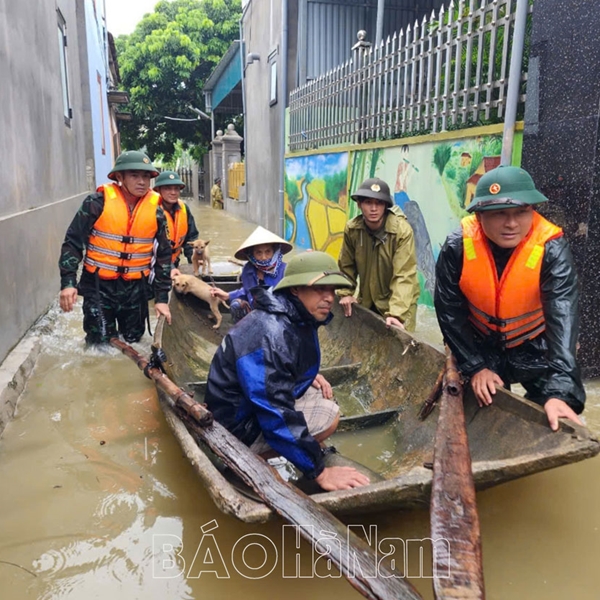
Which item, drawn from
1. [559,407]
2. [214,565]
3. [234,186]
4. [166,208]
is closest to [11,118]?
[166,208]

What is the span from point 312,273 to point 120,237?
2.68 meters

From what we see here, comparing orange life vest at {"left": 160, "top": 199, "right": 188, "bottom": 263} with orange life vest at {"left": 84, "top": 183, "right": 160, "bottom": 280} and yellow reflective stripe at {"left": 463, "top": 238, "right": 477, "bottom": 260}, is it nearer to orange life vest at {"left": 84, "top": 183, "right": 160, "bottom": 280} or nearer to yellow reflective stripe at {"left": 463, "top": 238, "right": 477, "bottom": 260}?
orange life vest at {"left": 84, "top": 183, "right": 160, "bottom": 280}

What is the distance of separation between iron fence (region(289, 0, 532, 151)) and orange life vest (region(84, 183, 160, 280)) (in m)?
3.34

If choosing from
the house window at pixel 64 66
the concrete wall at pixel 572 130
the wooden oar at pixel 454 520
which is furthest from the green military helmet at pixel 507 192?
the house window at pixel 64 66

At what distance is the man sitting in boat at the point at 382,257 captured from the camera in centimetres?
439

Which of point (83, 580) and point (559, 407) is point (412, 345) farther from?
point (83, 580)

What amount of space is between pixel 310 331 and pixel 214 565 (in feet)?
3.83

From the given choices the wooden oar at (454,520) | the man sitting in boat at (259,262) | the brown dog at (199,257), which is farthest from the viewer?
the brown dog at (199,257)

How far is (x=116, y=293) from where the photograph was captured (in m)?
4.98

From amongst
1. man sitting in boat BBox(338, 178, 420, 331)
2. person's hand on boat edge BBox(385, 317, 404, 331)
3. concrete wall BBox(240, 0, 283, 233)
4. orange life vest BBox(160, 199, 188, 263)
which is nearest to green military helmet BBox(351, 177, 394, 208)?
man sitting in boat BBox(338, 178, 420, 331)

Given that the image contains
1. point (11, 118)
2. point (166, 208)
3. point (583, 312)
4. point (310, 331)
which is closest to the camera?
point (310, 331)

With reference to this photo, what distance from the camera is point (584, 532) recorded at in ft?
9.27

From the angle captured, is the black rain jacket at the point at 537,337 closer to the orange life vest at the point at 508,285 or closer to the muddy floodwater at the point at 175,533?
the orange life vest at the point at 508,285

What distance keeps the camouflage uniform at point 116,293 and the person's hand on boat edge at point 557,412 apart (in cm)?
331
